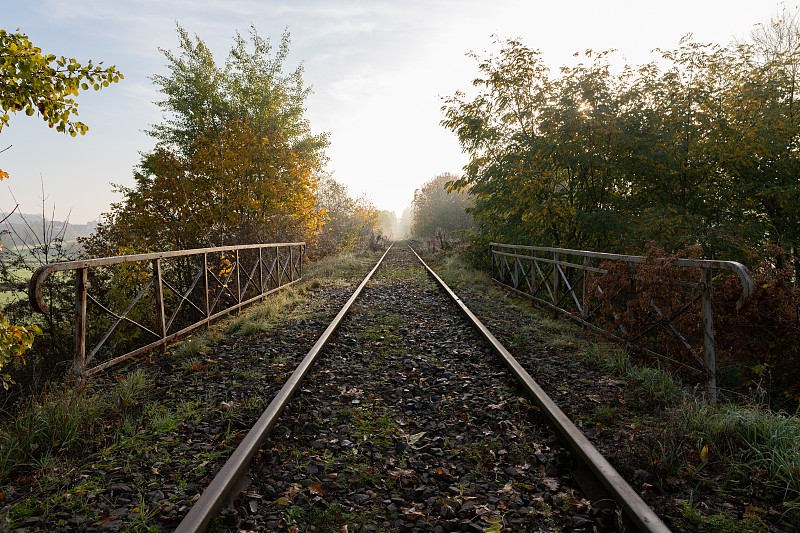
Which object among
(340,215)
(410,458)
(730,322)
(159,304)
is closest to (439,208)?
(340,215)


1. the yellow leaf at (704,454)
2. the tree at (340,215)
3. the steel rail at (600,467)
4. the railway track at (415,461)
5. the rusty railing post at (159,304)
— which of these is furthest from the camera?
the tree at (340,215)

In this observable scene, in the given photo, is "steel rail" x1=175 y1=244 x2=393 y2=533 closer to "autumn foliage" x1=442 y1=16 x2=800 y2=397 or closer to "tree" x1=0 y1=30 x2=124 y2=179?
"tree" x1=0 y1=30 x2=124 y2=179

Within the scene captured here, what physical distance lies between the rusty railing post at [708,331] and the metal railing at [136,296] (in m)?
6.52

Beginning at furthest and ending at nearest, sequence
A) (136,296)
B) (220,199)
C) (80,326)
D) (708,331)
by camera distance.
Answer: (220,199)
(136,296)
(80,326)
(708,331)

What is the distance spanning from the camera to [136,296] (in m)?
5.44

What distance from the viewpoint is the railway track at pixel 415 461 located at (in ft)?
7.79

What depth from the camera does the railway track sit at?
93.4 inches

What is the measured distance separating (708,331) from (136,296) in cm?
693

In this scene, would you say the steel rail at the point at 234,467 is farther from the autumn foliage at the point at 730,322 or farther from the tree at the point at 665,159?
the tree at the point at 665,159

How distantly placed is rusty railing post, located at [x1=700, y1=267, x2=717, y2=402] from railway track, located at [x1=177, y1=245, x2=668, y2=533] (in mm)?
1833

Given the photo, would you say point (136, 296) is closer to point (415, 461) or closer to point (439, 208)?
point (415, 461)

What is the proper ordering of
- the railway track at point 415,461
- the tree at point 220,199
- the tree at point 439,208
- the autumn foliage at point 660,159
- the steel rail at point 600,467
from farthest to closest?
1. the tree at point 439,208
2. the tree at point 220,199
3. the autumn foliage at point 660,159
4. the railway track at point 415,461
5. the steel rail at point 600,467

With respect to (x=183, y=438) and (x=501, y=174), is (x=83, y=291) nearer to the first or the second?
(x=183, y=438)

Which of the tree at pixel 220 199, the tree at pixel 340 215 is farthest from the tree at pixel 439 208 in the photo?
the tree at pixel 220 199
